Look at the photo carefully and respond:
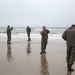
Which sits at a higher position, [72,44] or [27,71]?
[72,44]

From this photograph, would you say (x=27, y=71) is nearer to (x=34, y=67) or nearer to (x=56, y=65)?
(x=34, y=67)

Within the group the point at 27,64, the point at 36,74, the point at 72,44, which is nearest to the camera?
the point at 36,74

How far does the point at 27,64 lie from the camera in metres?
10.2

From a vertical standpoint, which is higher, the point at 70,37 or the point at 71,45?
the point at 70,37

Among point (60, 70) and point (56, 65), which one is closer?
point (60, 70)

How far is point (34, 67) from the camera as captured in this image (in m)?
9.55

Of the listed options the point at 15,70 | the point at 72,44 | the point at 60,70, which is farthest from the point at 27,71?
the point at 72,44

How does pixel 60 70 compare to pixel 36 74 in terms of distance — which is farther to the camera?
pixel 60 70

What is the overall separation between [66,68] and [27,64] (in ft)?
5.65

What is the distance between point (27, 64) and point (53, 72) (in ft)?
6.14

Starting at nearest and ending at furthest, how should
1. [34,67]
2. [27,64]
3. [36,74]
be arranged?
1. [36,74]
2. [34,67]
3. [27,64]

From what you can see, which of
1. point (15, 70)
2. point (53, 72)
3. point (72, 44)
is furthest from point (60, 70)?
point (15, 70)

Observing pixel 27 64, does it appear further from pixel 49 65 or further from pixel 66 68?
pixel 66 68

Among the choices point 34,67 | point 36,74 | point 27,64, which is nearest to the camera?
point 36,74
